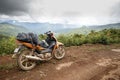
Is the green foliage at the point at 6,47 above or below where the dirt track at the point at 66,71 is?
above

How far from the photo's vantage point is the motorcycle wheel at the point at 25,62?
6.12 m

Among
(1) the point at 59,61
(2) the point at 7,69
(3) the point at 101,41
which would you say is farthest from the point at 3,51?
(3) the point at 101,41

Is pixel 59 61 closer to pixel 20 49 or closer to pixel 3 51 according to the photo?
pixel 20 49

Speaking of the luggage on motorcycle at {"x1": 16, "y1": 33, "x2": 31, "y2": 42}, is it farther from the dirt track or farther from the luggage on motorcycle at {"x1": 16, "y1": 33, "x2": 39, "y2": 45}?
the dirt track

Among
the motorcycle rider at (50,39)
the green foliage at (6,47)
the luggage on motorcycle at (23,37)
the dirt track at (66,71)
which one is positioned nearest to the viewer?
the dirt track at (66,71)

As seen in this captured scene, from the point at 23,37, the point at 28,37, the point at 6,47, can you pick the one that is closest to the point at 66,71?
the point at 28,37

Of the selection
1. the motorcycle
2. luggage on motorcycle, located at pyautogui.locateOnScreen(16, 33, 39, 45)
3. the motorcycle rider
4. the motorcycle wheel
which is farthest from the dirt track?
luggage on motorcycle, located at pyautogui.locateOnScreen(16, 33, 39, 45)

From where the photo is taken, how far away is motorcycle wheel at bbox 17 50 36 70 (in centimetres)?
612

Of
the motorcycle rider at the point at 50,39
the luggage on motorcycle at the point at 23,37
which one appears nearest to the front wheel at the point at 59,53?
the motorcycle rider at the point at 50,39

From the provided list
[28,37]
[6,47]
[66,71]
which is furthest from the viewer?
[6,47]

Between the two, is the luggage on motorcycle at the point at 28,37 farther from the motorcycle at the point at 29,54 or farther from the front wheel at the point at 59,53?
the front wheel at the point at 59,53

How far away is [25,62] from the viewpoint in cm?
655

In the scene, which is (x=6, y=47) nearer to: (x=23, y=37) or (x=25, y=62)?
(x=25, y=62)

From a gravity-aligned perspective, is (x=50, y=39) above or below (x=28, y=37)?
below
